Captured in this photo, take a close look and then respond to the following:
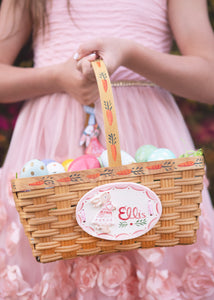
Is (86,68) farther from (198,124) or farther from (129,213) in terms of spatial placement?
(198,124)

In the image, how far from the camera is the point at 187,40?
1128 mm

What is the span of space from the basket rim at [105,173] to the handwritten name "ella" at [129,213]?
0.07 m

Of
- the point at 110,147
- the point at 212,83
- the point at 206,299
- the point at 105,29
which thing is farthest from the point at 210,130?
the point at 110,147

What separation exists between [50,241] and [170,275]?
36 centimetres

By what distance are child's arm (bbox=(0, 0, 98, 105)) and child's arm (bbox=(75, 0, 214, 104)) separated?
94mm

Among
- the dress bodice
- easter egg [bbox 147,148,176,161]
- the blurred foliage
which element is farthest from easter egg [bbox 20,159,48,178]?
the blurred foliage

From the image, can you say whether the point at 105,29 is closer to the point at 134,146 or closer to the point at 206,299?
the point at 134,146

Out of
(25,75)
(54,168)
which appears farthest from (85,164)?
(25,75)

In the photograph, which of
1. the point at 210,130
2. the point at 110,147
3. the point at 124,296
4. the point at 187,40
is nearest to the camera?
the point at 110,147

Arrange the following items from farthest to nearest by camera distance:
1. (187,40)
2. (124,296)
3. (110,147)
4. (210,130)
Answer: (210,130), (187,40), (124,296), (110,147)

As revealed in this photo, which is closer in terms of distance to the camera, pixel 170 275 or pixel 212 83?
pixel 170 275

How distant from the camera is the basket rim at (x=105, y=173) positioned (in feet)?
2.24

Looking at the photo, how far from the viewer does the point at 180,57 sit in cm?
105

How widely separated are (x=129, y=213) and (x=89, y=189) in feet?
0.33
